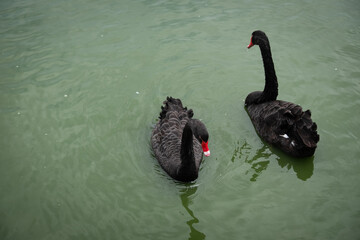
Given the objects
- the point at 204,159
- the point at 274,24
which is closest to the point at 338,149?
the point at 204,159

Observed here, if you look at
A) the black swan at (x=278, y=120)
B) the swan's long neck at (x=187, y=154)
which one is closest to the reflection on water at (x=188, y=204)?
the swan's long neck at (x=187, y=154)

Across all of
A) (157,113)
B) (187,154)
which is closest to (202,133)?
(187,154)

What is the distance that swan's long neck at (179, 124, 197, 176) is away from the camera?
13.8 ft

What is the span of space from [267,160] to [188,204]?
1513 mm

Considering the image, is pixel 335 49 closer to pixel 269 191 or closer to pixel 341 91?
pixel 341 91

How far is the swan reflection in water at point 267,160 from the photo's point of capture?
489cm

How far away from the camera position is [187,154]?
4.31 m

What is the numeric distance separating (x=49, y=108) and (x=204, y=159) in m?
3.17

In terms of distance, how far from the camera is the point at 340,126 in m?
5.57

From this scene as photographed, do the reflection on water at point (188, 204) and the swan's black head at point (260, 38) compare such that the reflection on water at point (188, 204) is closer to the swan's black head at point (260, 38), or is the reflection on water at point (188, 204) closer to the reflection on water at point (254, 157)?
the reflection on water at point (254, 157)

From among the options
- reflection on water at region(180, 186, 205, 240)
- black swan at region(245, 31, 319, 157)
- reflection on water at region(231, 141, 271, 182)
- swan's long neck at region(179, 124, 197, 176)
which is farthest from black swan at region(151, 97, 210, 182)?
black swan at region(245, 31, 319, 157)

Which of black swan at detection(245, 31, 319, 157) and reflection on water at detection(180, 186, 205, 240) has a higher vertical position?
black swan at detection(245, 31, 319, 157)

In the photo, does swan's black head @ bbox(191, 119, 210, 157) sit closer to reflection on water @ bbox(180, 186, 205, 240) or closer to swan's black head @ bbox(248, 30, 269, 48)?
reflection on water @ bbox(180, 186, 205, 240)

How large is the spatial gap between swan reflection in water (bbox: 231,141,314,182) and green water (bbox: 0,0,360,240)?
2cm
